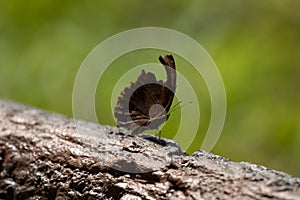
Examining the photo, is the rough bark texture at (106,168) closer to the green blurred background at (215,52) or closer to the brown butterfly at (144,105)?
the brown butterfly at (144,105)

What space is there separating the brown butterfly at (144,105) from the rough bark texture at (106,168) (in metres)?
0.03

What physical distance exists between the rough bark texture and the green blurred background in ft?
3.02

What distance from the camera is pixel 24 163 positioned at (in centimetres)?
135

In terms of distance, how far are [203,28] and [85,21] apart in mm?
651

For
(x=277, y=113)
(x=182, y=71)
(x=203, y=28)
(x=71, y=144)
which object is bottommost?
(x=71, y=144)

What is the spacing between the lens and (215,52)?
2.68m

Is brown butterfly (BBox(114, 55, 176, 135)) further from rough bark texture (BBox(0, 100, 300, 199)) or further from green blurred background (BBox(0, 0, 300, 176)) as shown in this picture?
green blurred background (BBox(0, 0, 300, 176))

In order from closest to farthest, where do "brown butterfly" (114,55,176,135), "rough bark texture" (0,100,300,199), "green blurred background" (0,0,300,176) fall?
"rough bark texture" (0,100,300,199) → "brown butterfly" (114,55,176,135) → "green blurred background" (0,0,300,176)

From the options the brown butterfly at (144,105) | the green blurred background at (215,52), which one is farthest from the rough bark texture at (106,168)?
the green blurred background at (215,52)

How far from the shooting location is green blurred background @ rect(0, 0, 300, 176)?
2469 millimetres

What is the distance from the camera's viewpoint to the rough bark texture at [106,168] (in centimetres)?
103

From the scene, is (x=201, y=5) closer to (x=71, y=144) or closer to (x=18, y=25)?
(x=18, y=25)

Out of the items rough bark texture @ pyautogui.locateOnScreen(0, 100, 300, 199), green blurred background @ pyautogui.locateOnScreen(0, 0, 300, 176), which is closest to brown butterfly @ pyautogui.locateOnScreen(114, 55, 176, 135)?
rough bark texture @ pyautogui.locateOnScreen(0, 100, 300, 199)

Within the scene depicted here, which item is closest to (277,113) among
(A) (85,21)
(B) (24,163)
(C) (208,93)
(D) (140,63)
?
(C) (208,93)
